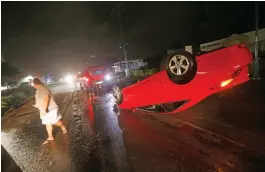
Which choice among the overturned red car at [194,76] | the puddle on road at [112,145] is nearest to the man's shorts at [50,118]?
the puddle on road at [112,145]

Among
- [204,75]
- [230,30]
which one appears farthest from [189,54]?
[230,30]

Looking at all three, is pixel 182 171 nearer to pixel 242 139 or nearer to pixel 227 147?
pixel 227 147

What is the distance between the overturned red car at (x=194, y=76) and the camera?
449 centimetres

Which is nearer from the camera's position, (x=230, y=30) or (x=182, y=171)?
(x=182, y=171)

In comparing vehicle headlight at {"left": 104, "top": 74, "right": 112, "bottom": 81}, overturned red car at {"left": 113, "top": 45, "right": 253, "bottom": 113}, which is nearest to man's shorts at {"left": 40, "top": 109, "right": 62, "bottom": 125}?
overturned red car at {"left": 113, "top": 45, "right": 253, "bottom": 113}

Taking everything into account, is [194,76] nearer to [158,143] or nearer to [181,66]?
[181,66]

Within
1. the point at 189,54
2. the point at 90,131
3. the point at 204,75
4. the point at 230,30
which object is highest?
the point at 230,30

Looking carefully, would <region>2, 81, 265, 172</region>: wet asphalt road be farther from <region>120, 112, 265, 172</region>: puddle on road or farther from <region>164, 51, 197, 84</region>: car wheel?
<region>164, 51, 197, 84</region>: car wheel

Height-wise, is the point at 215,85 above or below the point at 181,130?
above

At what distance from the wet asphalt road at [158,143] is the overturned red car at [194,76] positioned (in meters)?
0.81

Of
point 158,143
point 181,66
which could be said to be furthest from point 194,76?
point 158,143

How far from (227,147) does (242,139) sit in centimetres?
51

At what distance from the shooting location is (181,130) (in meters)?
5.24

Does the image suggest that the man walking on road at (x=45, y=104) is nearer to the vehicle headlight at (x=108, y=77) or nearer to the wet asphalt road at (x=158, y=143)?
the wet asphalt road at (x=158, y=143)
